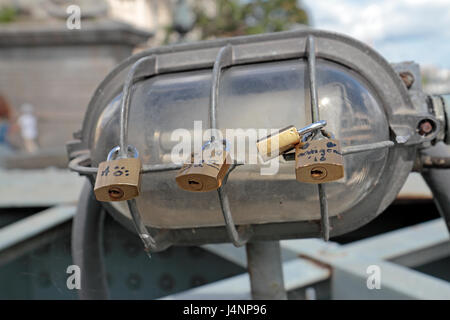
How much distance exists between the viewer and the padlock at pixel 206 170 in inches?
32.3

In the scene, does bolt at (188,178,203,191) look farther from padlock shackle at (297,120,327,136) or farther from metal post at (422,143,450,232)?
metal post at (422,143,450,232)

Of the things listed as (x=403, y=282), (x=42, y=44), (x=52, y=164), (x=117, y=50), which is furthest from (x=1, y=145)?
(x=403, y=282)

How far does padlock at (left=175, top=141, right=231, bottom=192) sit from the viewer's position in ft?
2.69

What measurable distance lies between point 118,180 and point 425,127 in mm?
692

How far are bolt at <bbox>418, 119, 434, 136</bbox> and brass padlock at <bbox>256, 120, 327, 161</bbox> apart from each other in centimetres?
29

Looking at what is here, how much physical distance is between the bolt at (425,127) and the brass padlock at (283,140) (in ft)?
0.96

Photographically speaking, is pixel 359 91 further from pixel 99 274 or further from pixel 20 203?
pixel 20 203

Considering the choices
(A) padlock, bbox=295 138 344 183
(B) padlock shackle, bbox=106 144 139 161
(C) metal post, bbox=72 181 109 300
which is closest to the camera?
(A) padlock, bbox=295 138 344 183

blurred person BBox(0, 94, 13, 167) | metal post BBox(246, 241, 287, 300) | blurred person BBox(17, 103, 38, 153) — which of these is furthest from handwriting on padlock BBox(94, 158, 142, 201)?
blurred person BBox(0, 94, 13, 167)

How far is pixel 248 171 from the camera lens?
3.07 feet

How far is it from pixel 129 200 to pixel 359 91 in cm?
55

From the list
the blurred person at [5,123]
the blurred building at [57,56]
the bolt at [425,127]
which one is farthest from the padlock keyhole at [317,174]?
the blurred person at [5,123]

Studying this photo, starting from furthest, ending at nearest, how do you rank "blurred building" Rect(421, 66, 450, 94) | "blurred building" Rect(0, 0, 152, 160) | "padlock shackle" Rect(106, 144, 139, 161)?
1. "blurred building" Rect(0, 0, 152, 160)
2. "blurred building" Rect(421, 66, 450, 94)
3. "padlock shackle" Rect(106, 144, 139, 161)

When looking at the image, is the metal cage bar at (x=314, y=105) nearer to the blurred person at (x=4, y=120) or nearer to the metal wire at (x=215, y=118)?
the metal wire at (x=215, y=118)
